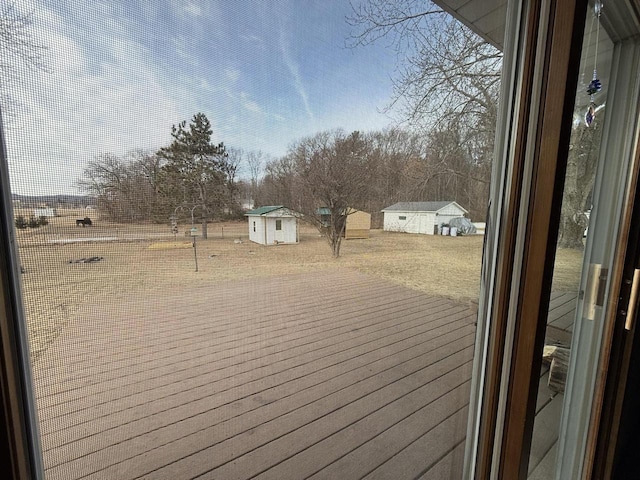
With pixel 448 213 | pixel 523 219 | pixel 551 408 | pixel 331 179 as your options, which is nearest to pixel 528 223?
pixel 523 219

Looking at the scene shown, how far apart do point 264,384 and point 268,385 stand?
17 millimetres

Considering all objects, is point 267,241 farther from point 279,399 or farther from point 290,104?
point 279,399

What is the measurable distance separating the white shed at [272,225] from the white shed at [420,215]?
274mm

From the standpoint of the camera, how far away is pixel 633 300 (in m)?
0.83

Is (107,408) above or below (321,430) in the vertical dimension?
above

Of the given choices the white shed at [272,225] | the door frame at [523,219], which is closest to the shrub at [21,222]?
the white shed at [272,225]

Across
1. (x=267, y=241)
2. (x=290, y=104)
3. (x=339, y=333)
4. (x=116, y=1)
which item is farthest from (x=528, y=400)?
(x=116, y=1)

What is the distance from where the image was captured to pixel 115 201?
14.8 inches

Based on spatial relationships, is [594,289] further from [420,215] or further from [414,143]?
[414,143]

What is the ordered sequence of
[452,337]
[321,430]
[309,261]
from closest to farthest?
[309,261], [452,337], [321,430]

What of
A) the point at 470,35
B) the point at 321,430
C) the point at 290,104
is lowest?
the point at 321,430

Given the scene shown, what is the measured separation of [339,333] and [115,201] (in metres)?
0.73

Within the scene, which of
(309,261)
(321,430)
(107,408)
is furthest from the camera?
(321,430)

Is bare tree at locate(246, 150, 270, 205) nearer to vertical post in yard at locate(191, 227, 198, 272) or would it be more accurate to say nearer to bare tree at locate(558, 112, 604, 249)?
vertical post in yard at locate(191, 227, 198, 272)
